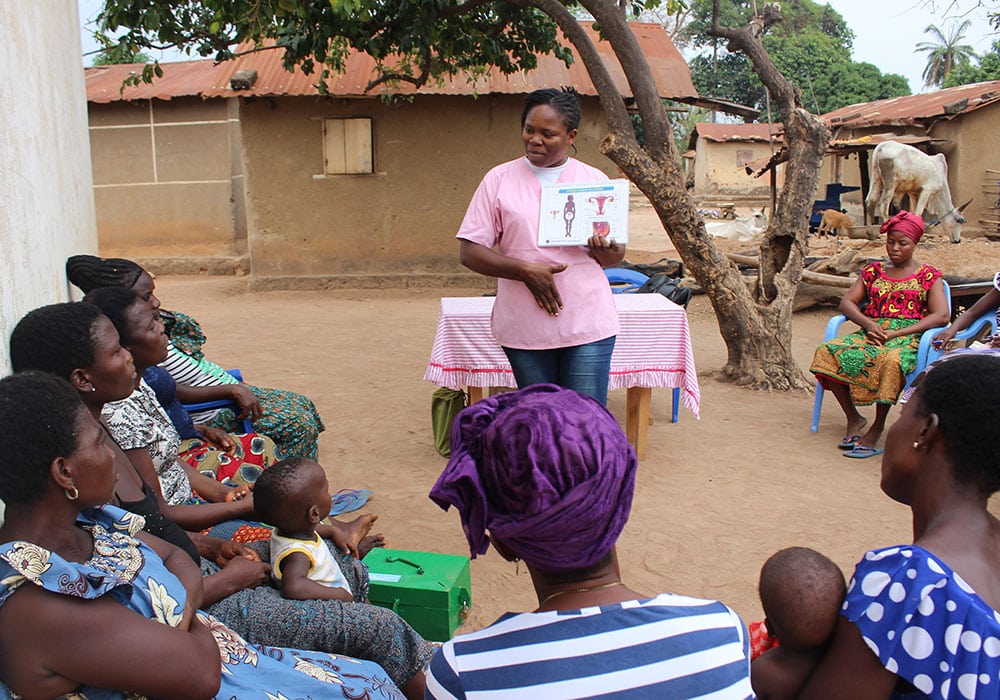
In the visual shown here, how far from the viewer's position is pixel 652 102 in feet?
21.0

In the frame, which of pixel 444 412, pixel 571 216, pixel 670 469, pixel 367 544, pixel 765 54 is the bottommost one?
pixel 670 469

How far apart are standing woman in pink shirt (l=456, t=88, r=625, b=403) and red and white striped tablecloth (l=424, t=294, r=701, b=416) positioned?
4.90ft

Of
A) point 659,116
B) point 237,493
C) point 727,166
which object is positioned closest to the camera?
point 237,493

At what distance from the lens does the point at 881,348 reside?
16.8 ft

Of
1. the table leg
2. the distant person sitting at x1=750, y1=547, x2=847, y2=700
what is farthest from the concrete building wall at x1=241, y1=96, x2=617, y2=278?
the distant person sitting at x1=750, y1=547, x2=847, y2=700

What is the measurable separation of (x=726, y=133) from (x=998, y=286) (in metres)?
27.5

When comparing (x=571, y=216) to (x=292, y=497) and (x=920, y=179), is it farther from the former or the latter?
(x=920, y=179)

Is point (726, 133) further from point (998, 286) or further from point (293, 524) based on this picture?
point (293, 524)

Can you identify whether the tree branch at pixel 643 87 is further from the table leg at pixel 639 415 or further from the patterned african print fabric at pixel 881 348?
the table leg at pixel 639 415

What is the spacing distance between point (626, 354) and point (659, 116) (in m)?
2.31

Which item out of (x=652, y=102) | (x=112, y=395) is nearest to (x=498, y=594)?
(x=112, y=395)

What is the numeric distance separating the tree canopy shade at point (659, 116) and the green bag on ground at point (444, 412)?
2269 mm

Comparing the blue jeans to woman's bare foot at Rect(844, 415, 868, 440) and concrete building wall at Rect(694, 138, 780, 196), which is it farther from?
concrete building wall at Rect(694, 138, 780, 196)

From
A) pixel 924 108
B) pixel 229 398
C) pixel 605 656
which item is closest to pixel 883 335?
pixel 229 398
